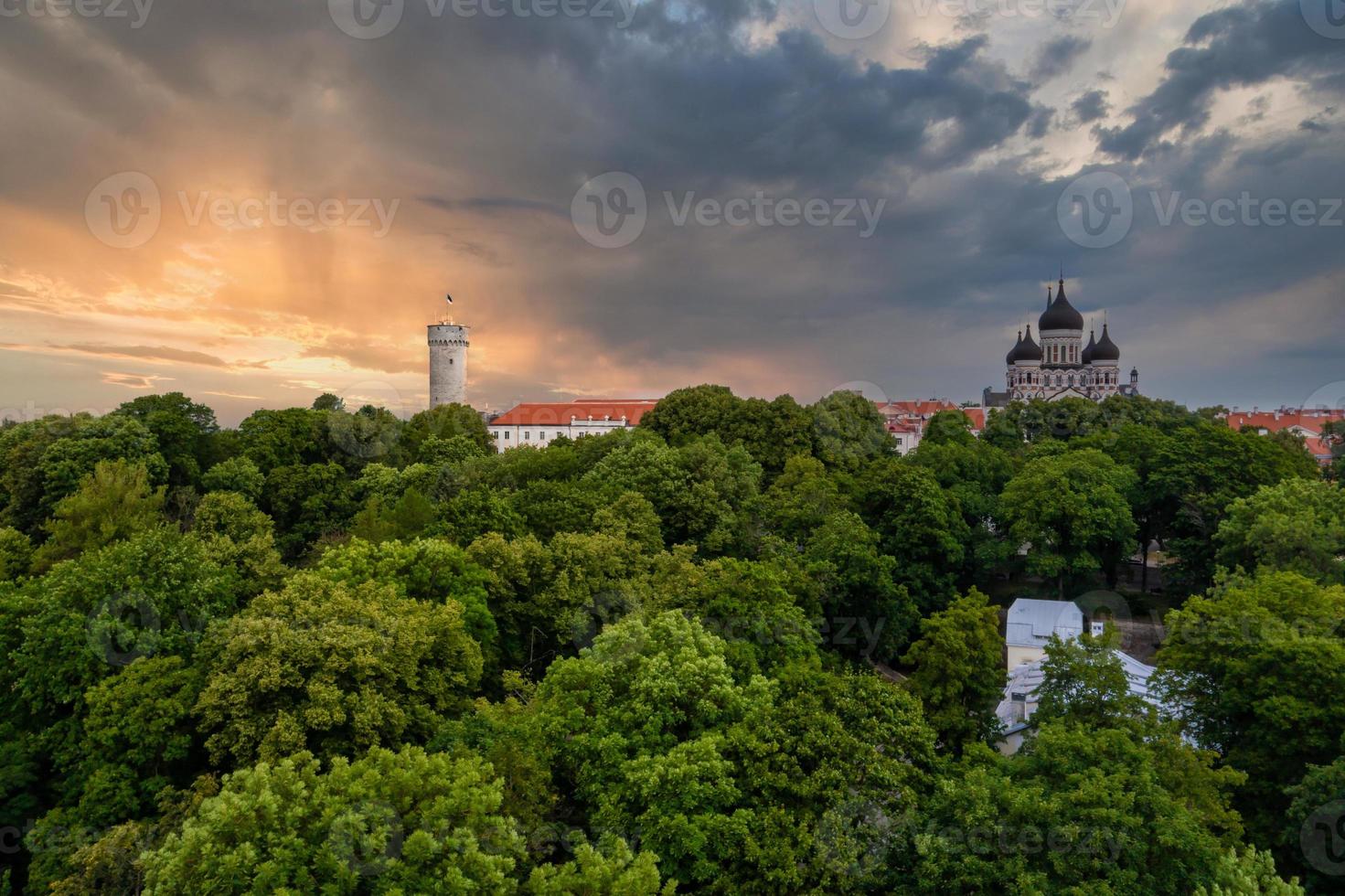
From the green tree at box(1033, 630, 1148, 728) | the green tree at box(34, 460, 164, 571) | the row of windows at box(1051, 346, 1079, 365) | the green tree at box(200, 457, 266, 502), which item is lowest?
the green tree at box(1033, 630, 1148, 728)

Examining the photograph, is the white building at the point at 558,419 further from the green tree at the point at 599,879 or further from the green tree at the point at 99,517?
the green tree at the point at 599,879

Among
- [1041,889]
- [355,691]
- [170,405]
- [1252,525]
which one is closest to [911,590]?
[1252,525]

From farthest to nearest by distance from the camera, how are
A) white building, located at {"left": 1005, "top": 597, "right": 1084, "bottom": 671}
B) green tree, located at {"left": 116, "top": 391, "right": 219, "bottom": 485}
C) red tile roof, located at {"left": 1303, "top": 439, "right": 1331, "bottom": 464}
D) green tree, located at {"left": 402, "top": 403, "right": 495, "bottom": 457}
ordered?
1. red tile roof, located at {"left": 1303, "top": 439, "right": 1331, "bottom": 464}
2. green tree, located at {"left": 402, "top": 403, "right": 495, "bottom": 457}
3. green tree, located at {"left": 116, "top": 391, "right": 219, "bottom": 485}
4. white building, located at {"left": 1005, "top": 597, "right": 1084, "bottom": 671}

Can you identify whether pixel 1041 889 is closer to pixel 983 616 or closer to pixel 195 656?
pixel 983 616

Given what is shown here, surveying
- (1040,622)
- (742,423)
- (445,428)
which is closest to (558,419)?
(445,428)

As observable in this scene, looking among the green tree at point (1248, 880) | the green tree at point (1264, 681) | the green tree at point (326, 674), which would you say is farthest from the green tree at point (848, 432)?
the green tree at point (1248, 880)

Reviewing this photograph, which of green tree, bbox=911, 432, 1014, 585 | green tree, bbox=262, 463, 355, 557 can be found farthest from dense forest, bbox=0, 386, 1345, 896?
green tree, bbox=262, 463, 355, 557

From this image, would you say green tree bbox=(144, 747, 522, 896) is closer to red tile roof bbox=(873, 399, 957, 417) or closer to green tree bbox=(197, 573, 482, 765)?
green tree bbox=(197, 573, 482, 765)

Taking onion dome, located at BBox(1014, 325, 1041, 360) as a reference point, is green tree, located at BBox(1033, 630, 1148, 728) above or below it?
below
